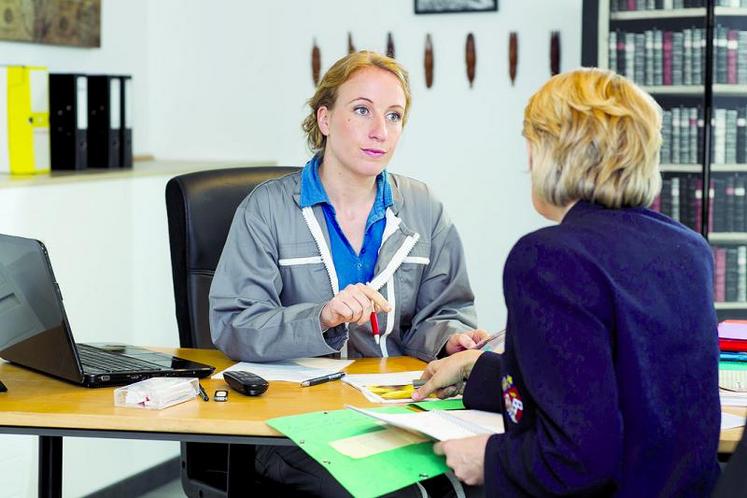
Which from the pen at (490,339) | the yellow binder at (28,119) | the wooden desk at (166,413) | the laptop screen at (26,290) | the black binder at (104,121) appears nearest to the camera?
the wooden desk at (166,413)

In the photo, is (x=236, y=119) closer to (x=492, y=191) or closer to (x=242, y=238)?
(x=492, y=191)

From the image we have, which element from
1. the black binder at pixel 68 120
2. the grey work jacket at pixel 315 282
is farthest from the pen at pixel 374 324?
the black binder at pixel 68 120

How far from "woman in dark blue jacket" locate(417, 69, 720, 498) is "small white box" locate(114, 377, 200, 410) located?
20.4 inches

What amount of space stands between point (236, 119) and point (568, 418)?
3363mm

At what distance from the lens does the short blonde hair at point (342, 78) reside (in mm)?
2541

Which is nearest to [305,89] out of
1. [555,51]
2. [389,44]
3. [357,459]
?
[389,44]

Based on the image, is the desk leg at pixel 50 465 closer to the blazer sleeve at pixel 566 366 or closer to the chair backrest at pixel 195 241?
the chair backrest at pixel 195 241

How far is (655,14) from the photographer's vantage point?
14.1ft

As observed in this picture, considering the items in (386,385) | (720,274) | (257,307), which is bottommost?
(720,274)

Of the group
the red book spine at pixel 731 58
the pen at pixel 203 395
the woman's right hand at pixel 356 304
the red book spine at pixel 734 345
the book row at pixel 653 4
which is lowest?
the pen at pixel 203 395

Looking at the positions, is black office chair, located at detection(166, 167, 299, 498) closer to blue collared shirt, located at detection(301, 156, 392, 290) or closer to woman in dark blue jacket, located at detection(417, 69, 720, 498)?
blue collared shirt, located at detection(301, 156, 392, 290)

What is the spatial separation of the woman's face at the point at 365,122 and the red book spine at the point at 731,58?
7.10 ft

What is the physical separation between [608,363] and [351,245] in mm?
1102

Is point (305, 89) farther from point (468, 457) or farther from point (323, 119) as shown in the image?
point (468, 457)
